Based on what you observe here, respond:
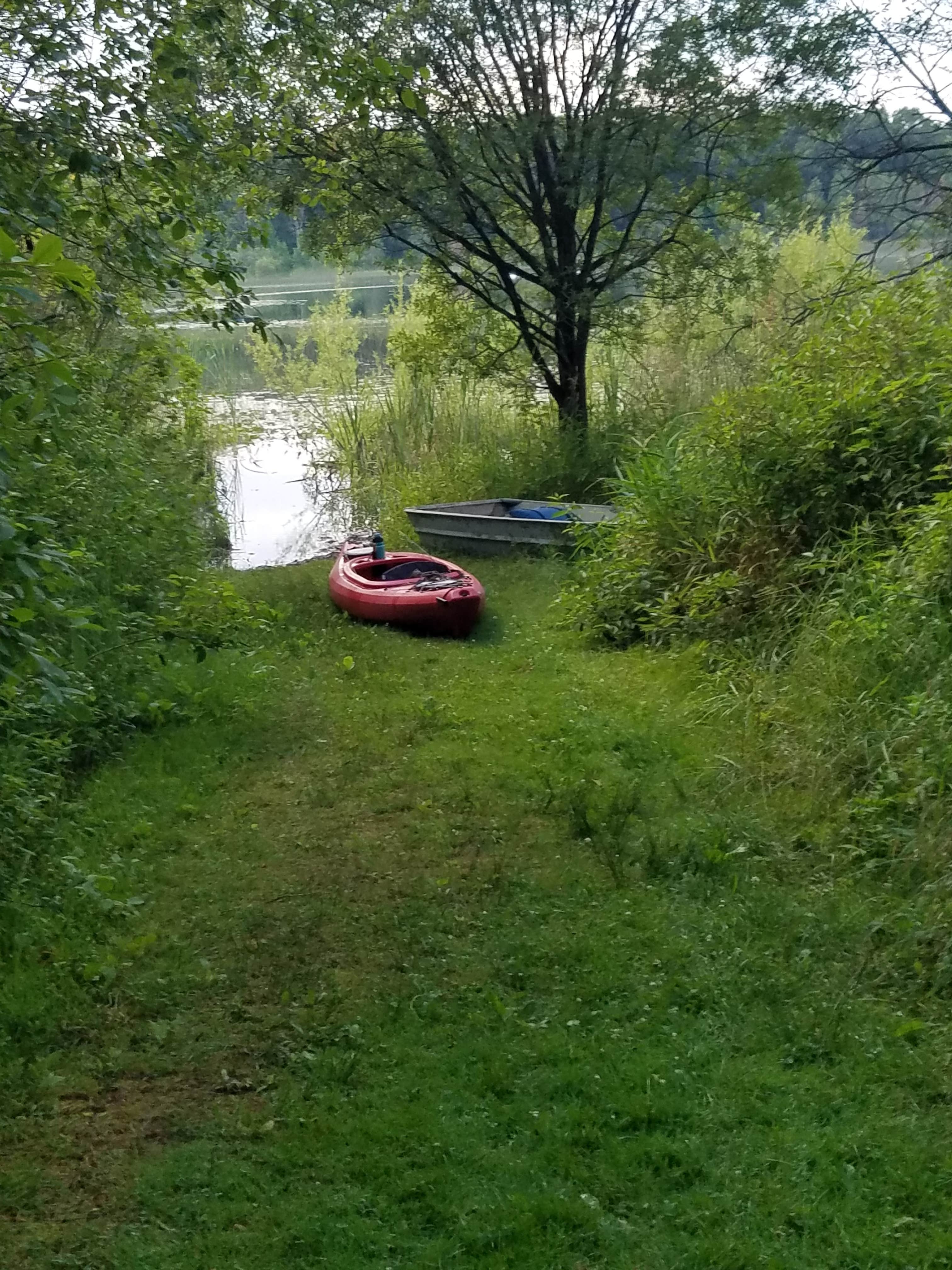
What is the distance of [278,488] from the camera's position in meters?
14.8

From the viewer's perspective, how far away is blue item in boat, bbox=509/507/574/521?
9203 millimetres

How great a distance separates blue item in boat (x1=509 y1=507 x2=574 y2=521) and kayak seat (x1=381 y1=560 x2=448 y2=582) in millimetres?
1367

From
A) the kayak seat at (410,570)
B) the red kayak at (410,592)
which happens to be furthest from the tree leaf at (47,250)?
the kayak seat at (410,570)

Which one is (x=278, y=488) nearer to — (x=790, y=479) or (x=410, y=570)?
(x=410, y=570)

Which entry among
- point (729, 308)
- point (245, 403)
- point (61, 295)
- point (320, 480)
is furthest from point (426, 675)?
point (245, 403)

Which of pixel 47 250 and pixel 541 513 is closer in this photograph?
pixel 47 250

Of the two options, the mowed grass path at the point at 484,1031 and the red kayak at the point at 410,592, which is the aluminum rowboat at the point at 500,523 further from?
the mowed grass path at the point at 484,1031

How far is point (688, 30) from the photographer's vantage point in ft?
30.9

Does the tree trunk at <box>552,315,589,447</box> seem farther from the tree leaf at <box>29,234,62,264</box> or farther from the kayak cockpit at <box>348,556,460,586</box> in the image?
the tree leaf at <box>29,234,62,264</box>

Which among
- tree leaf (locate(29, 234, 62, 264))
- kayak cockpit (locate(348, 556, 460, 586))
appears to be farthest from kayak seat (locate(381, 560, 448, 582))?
tree leaf (locate(29, 234, 62, 264))

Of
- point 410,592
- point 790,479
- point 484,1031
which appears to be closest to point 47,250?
point 484,1031

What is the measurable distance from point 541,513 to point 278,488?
6134 mm

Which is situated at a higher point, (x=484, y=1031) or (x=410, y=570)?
(x=410, y=570)

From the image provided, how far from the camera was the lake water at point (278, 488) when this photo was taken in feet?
39.9
